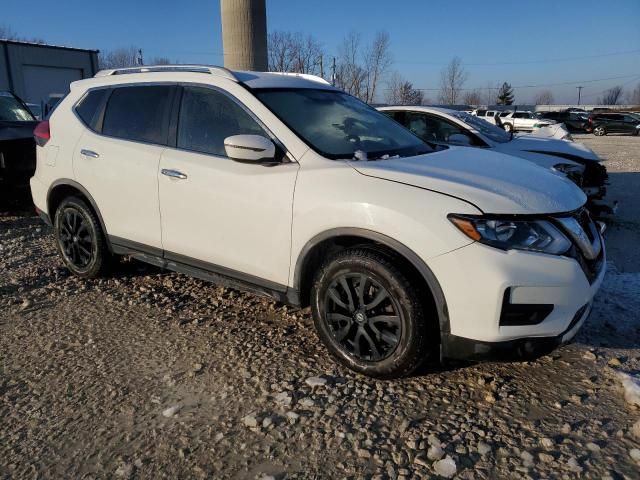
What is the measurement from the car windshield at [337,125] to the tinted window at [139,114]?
849 mm

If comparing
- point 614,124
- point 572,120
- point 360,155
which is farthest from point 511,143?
point 572,120

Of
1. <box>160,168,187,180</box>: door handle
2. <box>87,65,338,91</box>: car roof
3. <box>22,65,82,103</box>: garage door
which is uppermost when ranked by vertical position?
<box>22,65,82,103</box>: garage door

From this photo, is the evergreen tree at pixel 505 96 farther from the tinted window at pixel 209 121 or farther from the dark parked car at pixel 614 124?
the tinted window at pixel 209 121

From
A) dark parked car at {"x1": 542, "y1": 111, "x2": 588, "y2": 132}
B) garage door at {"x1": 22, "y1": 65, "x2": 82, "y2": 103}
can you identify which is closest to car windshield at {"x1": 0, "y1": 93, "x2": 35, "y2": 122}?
garage door at {"x1": 22, "y1": 65, "x2": 82, "y2": 103}

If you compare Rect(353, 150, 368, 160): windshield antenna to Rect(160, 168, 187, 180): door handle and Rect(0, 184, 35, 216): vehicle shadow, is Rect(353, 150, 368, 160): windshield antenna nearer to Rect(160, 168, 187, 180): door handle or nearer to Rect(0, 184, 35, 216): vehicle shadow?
Rect(160, 168, 187, 180): door handle

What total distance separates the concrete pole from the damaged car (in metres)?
9.60

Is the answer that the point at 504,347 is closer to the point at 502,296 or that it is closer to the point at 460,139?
the point at 502,296

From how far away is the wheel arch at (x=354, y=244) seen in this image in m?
2.70

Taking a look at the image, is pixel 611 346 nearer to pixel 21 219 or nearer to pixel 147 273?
pixel 147 273

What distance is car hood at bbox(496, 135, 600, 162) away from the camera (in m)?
7.16

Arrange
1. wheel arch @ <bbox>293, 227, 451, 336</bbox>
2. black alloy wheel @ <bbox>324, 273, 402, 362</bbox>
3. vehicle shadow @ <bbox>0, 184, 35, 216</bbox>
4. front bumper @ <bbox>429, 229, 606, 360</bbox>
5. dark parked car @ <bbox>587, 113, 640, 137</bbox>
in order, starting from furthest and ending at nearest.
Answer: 1. dark parked car @ <bbox>587, 113, 640, 137</bbox>
2. vehicle shadow @ <bbox>0, 184, 35, 216</bbox>
3. black alloy wheel @ <bbox>324, 273, 402, 362</bbox>
4. wheel arch @ <bbox>293, 227, 451, 336</bbox>
5. front bumper @ <bbox>429, 229, 606, 360</bbox>

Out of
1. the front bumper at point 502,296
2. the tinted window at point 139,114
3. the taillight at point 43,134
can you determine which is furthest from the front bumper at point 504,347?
the taillight at point 43,134

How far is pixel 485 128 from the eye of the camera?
7.73 metres

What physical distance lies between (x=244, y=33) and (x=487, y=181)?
47.8ft
